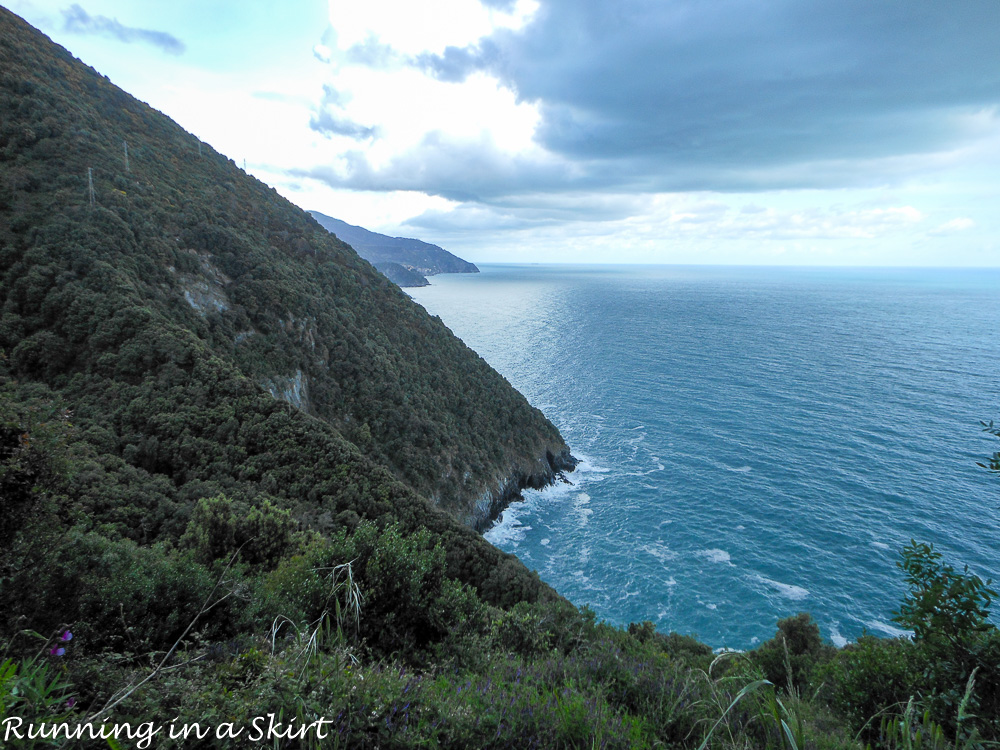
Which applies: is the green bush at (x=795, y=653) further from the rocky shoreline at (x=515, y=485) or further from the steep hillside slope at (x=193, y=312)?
the rocky shoreline at (x=515, y=485)

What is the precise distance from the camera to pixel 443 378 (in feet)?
176

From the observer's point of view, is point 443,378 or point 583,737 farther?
point 443,378

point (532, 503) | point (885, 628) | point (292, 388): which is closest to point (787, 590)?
point (885, 628)

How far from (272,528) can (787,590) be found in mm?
35503

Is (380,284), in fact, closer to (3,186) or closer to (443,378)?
(443,378)

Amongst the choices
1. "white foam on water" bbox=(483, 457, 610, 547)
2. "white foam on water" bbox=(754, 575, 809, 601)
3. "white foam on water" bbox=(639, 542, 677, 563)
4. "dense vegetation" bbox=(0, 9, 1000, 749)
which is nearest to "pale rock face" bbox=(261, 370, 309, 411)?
"dense vegetation" bbox=(0, 9, 1000, 749)

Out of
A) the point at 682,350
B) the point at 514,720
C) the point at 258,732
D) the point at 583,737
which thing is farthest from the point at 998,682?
the point at 682,350

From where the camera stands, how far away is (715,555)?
36.7 m

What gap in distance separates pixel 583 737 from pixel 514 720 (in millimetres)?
765

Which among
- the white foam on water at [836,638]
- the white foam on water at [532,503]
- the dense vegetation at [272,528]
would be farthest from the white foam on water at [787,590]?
the white foam on water at [532,503]

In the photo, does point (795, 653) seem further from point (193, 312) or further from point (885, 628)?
point (193, 312)

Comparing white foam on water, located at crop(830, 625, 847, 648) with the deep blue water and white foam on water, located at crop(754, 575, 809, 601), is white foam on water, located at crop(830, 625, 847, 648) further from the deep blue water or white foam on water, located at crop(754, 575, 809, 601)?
white foam on water, located at crop(754, 575, 809, 601)

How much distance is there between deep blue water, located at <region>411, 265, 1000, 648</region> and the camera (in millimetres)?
32875

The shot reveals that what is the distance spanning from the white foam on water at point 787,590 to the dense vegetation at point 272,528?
10.5 m
